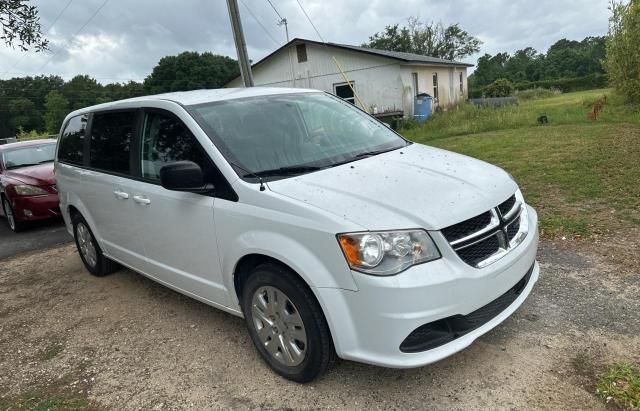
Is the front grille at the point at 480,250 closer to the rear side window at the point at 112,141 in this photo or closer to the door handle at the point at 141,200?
the door handle at the point at 141,200

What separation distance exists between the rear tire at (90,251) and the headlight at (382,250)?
3.52 metres

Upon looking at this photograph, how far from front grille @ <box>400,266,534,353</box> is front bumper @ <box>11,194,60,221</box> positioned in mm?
7544

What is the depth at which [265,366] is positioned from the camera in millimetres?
3203

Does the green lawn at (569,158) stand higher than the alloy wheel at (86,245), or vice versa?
the alloy wheel at (86,245)

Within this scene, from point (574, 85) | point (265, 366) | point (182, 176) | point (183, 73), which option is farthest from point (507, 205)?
point (183, 73)

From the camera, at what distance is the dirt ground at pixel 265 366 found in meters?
2.76

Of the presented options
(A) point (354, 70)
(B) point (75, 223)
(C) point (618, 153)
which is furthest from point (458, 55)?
(B) point (75, 223)

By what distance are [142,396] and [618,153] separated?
8695 mm

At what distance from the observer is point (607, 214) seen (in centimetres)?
541

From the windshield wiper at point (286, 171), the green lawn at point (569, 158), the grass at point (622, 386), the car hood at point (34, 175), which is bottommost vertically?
the grass at point (622, 386)

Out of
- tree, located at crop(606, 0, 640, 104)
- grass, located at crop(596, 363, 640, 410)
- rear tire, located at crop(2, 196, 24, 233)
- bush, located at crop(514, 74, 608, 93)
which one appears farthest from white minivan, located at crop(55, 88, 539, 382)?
bush, located at crop(514, 74, 608, 93)

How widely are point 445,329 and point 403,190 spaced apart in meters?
0.80

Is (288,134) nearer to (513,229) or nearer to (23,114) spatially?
(513,229)

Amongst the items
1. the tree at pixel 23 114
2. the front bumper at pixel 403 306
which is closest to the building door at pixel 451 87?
the front bumper at pixel 403 306
